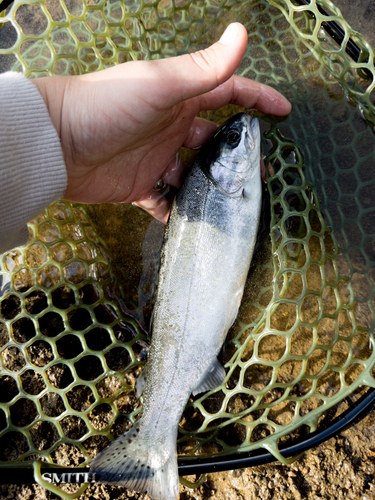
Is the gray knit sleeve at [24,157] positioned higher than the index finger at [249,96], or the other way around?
the index finger at [249,96]

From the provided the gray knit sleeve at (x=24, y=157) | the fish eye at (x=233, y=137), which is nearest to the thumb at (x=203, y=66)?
the fish eye at (x=233, y=137)

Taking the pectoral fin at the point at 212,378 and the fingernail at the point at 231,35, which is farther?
the pectoral fin at the point at 212,378

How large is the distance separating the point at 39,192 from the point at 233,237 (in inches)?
43.4

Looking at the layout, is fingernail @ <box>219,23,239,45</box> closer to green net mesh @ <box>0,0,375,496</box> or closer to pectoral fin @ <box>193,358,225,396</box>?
green net mesh @ <box>0,0,375,496</box>

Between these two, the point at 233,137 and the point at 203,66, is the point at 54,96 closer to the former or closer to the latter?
the point at 203,66

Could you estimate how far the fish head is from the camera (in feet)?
6.78

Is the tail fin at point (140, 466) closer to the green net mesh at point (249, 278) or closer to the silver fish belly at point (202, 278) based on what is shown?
the silver fish belly at point (202, 278)

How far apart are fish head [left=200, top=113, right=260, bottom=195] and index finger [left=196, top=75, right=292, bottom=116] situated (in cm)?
25

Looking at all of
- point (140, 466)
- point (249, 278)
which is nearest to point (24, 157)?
point (249, 278)

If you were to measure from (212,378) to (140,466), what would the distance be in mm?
619

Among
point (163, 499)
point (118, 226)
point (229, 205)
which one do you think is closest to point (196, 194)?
point (229, 205)

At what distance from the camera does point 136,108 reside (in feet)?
6.00

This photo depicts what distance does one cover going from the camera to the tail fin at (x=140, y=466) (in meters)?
1.89

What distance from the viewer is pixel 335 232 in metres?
2.37
